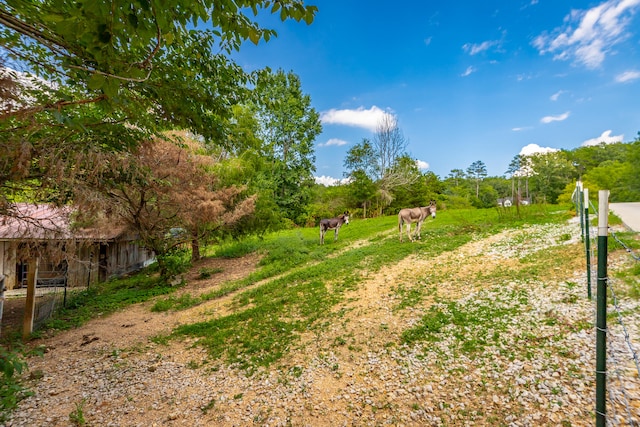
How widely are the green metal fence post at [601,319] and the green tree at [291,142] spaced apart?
66.1ft

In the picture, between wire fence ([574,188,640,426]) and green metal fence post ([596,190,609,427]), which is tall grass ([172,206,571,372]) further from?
wire fence ([574,188,640,426])

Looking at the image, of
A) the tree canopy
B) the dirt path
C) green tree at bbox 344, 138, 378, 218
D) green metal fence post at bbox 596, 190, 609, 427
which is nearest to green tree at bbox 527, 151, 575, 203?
green tree at bbox 344, 138, 378, 218

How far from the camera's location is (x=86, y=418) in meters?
3.45

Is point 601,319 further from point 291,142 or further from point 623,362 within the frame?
point 291,142

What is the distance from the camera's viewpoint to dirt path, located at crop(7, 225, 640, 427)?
3.16m

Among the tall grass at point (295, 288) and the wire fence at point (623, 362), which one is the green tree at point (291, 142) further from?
the wire fence at point (623, 362)

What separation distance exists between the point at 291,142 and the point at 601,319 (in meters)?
22.3

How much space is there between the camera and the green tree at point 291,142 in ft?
72.4

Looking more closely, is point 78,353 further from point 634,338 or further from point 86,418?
point 634,338

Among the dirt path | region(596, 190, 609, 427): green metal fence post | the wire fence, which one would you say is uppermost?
region(596, 190, 609, 427): green metal fence post

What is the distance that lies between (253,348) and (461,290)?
4728mm

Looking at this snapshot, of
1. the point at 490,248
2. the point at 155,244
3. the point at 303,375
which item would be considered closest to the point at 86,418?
the point at 303,375

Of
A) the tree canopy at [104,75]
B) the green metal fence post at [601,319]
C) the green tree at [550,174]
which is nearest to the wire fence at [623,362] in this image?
the green metal fence post at [601,319]

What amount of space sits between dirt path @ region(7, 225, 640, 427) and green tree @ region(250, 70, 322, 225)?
16911mm
